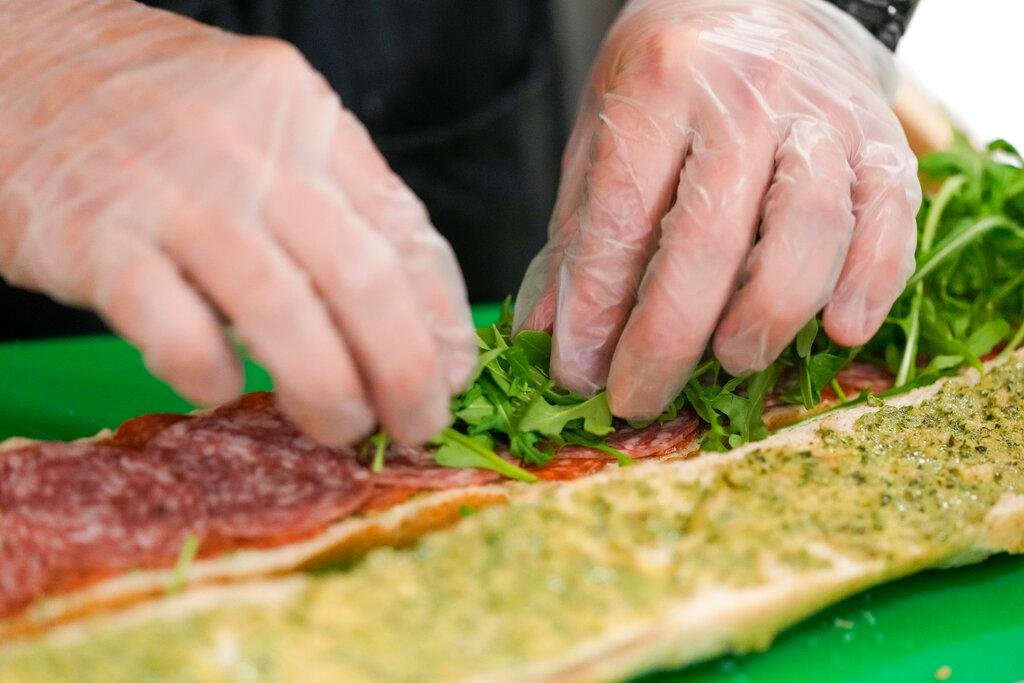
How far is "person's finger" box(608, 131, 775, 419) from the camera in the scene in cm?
229

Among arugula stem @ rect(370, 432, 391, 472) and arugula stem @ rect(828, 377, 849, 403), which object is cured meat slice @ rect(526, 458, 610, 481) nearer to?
arugula stem @ rect(370, 432, 391, 472)

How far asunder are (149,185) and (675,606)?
1295mm

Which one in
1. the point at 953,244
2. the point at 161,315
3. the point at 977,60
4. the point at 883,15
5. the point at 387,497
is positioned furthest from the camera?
the point at 977,60

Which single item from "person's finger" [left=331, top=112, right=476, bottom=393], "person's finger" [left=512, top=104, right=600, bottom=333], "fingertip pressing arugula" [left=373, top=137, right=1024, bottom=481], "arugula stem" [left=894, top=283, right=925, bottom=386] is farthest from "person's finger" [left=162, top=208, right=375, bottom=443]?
"arugula stem" [left=894, top=283, right=925, bottom=386]

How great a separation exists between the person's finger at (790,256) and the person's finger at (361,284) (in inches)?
33.0

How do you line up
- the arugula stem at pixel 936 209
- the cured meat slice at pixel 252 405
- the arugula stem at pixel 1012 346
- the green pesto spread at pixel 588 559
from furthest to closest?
the arugula stem at pixel 936 209 → the arugula stem at pixel 1012 346 → the cured meat slice at pixel 252 405 → the green pesto spread at pixel 588 559

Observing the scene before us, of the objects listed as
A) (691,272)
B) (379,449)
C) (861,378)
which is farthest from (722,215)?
(379,449)

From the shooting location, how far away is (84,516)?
6.27ft

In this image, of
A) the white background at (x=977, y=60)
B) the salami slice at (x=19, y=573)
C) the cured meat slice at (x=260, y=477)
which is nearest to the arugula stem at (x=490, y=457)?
the cured meat slice at (x=260, y=477)

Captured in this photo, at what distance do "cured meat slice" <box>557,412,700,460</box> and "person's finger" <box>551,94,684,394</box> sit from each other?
155mm

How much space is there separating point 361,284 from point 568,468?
80 cm

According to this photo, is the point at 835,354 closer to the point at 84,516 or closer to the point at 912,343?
the point at 912,343

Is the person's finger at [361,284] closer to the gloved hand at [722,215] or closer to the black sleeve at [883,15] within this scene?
the gloved hand at [722,215]

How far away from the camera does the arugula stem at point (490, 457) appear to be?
7.38 ft
